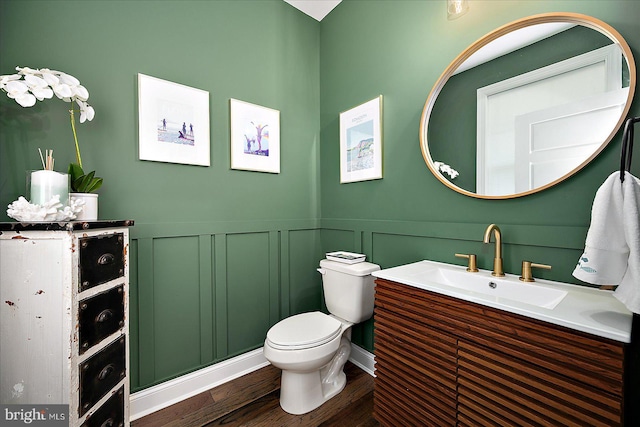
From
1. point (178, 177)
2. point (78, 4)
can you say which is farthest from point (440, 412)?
point (78, 4)

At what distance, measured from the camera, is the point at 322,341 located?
145 cm

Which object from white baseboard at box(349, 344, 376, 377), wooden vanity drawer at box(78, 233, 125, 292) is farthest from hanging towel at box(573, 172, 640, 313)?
wooden vanity drawer at box(78, 233, 125, 292)

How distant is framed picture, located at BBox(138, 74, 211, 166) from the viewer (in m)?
1.50

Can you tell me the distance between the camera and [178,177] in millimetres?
1629

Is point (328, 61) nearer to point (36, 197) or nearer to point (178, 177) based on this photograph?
point (178, 177)

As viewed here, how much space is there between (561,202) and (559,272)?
0.29 meters

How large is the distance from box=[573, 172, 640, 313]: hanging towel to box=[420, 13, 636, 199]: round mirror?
1.11 feet

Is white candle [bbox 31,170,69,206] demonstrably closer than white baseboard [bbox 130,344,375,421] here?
Yes

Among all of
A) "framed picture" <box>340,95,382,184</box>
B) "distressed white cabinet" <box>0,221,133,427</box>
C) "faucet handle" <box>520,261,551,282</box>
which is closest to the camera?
"distressed white cabinet" <box>0,221,133,427</box>

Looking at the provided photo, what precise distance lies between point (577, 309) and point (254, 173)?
182 centimetres

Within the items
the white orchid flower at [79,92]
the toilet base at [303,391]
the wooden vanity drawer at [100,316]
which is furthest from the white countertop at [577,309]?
the white orchid flower at [79,92]

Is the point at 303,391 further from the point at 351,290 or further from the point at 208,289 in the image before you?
the point at 208,289

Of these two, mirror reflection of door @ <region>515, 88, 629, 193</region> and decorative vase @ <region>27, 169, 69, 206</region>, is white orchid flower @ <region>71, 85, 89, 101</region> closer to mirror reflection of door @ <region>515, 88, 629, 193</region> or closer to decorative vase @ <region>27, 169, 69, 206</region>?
decorative vase @ <region>27, 169, 69, 206</region>

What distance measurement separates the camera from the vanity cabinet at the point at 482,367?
715mm
